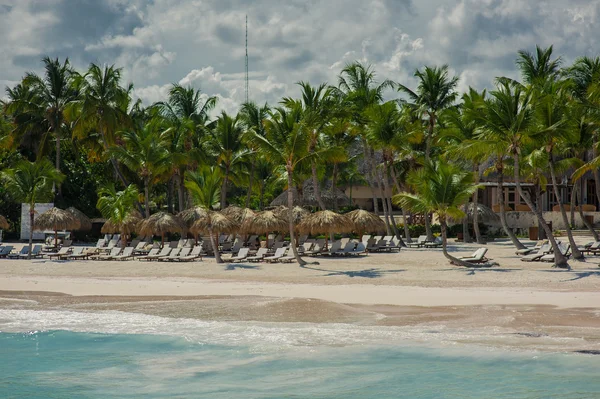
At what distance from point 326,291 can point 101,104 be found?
21.6m

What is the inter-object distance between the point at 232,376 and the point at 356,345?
224 cm

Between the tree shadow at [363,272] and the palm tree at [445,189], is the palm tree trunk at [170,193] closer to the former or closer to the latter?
the tree shadow at [363,272]

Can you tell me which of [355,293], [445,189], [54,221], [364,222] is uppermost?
[445,189]

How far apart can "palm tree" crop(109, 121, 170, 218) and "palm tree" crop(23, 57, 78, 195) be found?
5993 millimetres

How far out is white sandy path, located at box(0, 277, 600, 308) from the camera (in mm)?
15977

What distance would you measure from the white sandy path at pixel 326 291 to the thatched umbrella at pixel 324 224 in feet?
19.4

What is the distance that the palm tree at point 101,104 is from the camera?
116 ft

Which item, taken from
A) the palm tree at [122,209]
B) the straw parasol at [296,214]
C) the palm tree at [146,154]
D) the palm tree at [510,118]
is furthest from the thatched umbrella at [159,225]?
the palm tree at [510,118]

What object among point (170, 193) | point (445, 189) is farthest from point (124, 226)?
point (445, 189)

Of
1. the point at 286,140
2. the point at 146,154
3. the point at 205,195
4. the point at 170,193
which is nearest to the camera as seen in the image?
the point at 286,140

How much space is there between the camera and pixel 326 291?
58.6 feet

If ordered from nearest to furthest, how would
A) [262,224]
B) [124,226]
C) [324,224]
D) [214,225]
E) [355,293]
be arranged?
[355,293]
[214,225]
[324,224]
[262,224]
[124,226]

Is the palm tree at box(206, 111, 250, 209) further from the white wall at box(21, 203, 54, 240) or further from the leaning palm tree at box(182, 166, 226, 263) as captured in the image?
the leaning palm tree at box(182, 166, 226, 263)

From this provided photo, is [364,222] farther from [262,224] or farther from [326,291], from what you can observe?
[326,291]
